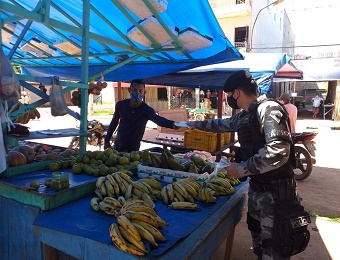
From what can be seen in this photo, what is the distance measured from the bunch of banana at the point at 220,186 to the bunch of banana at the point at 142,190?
517 millimetres

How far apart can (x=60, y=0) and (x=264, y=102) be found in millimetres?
3448

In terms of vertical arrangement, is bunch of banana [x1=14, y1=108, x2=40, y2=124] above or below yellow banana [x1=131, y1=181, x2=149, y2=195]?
above

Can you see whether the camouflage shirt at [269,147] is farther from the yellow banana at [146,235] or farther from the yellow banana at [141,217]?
the yellow banana at [146,235]

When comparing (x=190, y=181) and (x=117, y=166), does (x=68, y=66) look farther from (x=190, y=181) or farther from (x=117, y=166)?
(x=190, y=181)

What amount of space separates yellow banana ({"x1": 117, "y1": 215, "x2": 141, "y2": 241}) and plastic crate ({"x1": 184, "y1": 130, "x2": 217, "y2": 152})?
4.61m

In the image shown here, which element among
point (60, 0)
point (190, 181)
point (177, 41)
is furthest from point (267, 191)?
point (60, 0)

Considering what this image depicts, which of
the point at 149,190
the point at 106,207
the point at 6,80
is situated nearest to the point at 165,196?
the point at 149,190

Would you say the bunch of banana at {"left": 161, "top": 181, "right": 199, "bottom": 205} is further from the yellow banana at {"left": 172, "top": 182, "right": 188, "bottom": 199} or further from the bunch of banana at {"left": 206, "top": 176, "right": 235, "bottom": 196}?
the bunch of banana at {"left": 206, "top": 176, "right": 235, "bottom": 196}

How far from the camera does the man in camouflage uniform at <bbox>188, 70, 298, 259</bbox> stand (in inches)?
83.1

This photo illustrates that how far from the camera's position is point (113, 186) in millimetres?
2406

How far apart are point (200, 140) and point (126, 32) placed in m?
2.91

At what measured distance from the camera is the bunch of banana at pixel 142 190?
2329mm

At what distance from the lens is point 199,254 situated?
71.6 inches

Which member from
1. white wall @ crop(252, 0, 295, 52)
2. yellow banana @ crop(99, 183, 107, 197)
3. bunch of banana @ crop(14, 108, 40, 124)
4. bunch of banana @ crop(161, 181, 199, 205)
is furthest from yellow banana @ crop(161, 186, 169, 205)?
white wall @ crop(252, 0, 295, 52)
